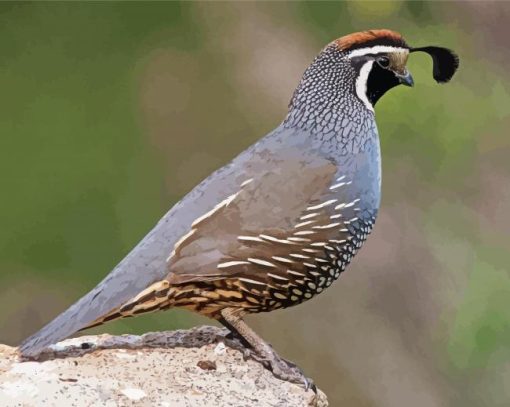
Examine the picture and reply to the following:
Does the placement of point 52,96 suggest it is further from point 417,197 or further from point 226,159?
point 417,197

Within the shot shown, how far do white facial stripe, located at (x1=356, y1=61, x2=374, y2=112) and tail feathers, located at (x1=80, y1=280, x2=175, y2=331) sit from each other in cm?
66

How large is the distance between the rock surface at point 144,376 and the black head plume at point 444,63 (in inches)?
33.7

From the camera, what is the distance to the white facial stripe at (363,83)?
8.63 ft

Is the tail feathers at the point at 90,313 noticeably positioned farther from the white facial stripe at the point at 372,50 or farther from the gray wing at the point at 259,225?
the white facial stripe at the point at 372,50

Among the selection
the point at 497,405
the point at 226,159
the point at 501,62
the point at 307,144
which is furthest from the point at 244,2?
the point at 307,144

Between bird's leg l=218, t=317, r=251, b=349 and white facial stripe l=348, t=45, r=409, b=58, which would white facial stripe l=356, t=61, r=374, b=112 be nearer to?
white facial stripe l=348, t=45, r=409, b=58

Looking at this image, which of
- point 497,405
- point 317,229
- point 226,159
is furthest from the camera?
point 226,159

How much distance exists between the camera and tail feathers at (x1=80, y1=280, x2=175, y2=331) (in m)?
2.39

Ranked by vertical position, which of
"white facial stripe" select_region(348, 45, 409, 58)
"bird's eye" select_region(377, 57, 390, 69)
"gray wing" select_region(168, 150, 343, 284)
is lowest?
"gray wing" select_region(168, 150, 343, 284)

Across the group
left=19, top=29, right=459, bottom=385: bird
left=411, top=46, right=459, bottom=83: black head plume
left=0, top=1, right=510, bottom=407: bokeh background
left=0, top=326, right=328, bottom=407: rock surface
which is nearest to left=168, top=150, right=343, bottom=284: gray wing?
left=19, top=29, right=459, bottom=385: bird

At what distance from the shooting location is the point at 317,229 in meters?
2.49

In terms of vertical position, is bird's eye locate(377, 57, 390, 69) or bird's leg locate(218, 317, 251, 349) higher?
bird's eye locate(377, 57, 390, 69)

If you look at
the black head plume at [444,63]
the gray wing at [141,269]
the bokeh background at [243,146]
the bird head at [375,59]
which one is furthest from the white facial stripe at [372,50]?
the bokeh background at [243,146]

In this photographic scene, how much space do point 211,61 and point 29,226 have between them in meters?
1.13
